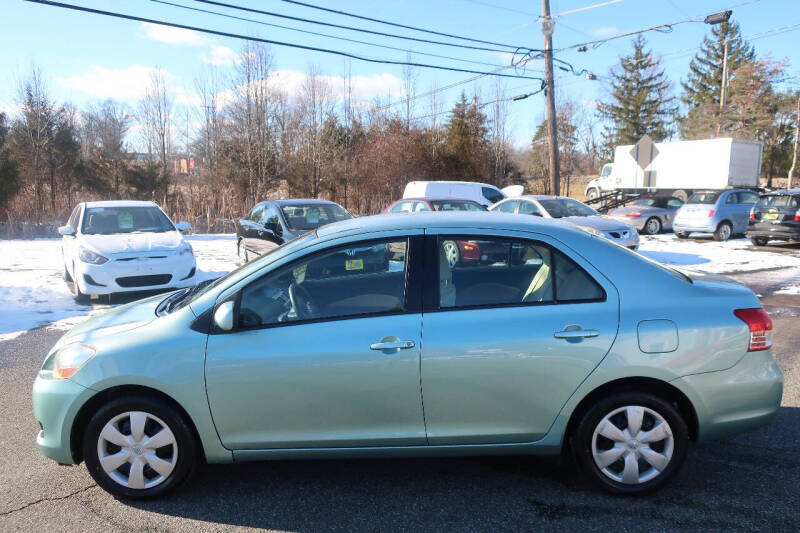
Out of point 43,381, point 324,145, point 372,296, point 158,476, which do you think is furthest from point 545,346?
point 324,145

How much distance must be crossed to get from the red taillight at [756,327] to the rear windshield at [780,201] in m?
15.2

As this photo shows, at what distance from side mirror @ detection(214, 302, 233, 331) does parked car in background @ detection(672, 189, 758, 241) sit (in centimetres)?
1819

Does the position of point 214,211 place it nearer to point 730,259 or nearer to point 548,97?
point 548,97

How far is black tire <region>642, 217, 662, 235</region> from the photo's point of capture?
2033cm

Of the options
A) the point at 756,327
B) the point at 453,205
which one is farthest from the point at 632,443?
the point at 453,205

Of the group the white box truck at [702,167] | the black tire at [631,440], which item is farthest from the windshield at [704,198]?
the black tire at [631,440]

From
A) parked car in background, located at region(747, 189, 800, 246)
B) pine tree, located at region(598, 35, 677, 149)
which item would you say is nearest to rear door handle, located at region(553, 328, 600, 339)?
parked car in background, located at region(747, 189, 800, 246)

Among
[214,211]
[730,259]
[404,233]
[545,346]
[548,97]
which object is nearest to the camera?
[545,346]

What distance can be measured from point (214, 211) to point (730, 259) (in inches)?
808

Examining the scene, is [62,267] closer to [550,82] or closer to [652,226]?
[550,82]

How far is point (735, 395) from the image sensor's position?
126 inches

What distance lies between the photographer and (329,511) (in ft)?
10.3

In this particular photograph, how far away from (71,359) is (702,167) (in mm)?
27612

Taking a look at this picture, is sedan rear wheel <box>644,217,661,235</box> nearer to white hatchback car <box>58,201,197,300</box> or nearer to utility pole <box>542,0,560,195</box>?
utility pole <box>542,0,560,195</box>
